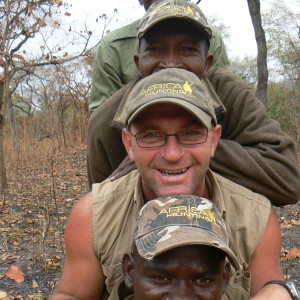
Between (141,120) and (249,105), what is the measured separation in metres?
0.75

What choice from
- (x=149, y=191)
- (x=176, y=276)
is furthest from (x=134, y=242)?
(x=149, y=191)

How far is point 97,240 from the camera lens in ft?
6.80

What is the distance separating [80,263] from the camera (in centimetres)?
208

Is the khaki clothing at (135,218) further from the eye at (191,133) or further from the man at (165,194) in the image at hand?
the eye at (191,133)

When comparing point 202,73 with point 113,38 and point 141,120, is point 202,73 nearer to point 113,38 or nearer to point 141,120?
point 141,120

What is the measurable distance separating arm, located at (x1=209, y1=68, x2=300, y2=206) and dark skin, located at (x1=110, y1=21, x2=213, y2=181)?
0.26 metres

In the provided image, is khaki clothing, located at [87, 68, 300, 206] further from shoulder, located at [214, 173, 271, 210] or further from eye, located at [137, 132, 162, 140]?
eye, located at [137, 132, 162, 140]

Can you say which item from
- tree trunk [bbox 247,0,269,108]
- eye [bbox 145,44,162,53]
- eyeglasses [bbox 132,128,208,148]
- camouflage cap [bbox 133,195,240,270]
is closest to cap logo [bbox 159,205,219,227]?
camouflage cap [bbox 133,195,240,270]

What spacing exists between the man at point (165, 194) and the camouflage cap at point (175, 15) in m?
0.38

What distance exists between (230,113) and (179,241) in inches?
42.6

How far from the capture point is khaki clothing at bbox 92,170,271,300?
2.06m

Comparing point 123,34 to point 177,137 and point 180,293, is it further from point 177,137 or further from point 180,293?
point 180,293

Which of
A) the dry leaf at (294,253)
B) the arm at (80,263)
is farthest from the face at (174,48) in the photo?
the dry leaf at (294,253)

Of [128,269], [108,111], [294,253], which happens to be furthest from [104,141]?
[294,253]
